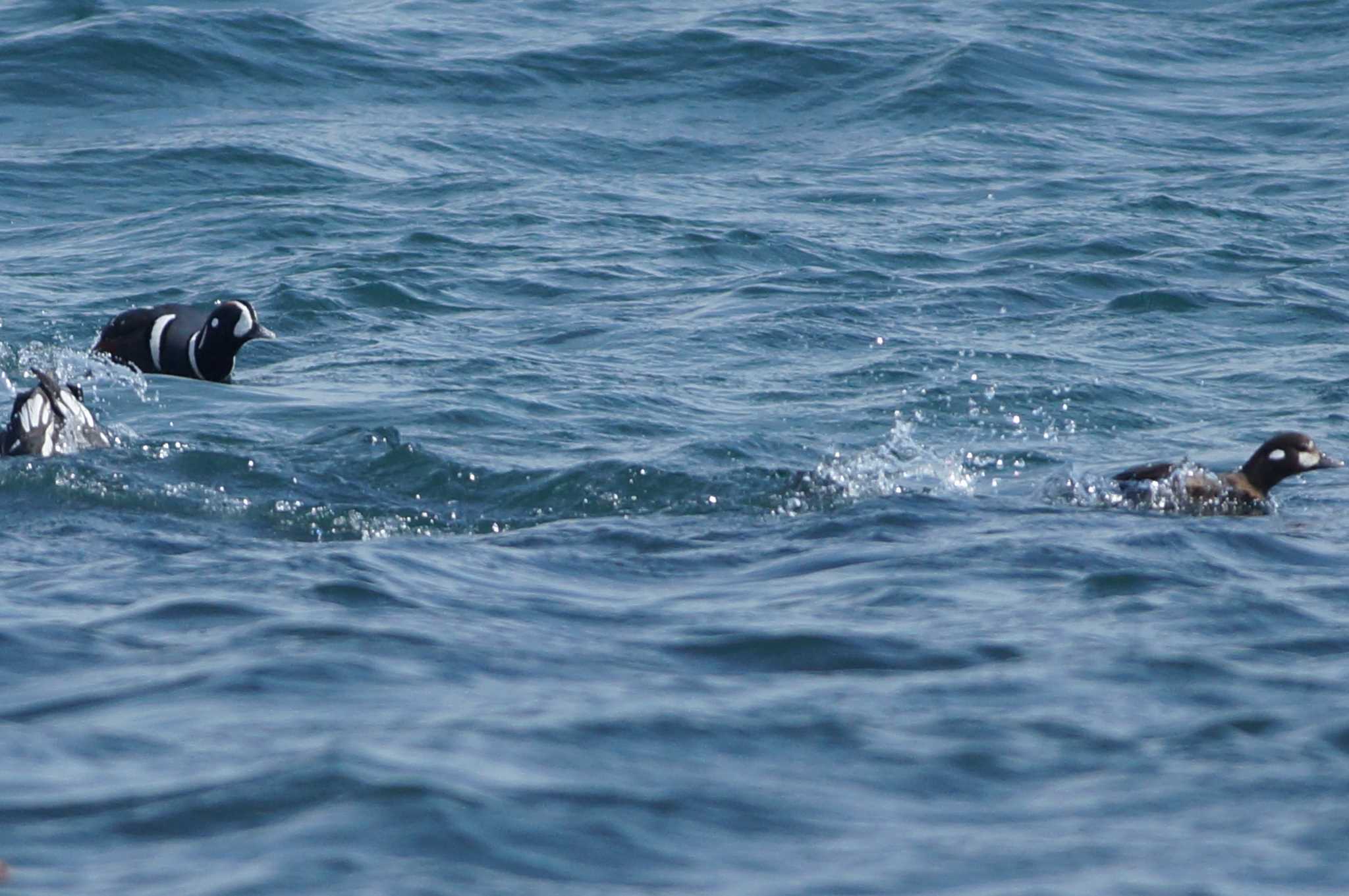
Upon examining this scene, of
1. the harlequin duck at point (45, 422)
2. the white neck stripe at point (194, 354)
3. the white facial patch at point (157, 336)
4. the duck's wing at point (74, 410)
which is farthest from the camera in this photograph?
the white facial patch at point (157, 336)

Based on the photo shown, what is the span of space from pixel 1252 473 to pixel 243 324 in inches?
231

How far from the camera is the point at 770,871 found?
4949mm

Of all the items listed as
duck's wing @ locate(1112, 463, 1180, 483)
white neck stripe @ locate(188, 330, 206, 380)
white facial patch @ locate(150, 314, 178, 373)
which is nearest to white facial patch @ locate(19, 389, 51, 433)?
white neck stripe @ locate(188, 330, 206, 380)

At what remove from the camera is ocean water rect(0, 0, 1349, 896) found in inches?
209

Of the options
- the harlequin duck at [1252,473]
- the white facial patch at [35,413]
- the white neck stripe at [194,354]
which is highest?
the white facial patch at [35,413]

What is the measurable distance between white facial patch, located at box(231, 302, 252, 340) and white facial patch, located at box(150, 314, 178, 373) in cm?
36

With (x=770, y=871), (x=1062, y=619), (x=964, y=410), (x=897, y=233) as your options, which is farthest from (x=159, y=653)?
(x=897, y=233)

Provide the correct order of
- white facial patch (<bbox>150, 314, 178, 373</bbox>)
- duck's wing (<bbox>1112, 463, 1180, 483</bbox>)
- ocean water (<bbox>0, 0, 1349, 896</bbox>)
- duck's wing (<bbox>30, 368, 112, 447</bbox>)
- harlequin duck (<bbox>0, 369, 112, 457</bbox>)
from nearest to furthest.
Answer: ocean water (<bbox>0, 0, 1349, 896</bbox>)
duck's wing (<bbox>1112, 463, 1180, 483</bbox>)
harlequin duck (<bbox>0, 369, 112, 457</bbox>)
duck's wing (<bbox>30, 368, 112, 447</bbox>)
white facial patch (<bbox>150, 314, 178, 373</bbox>)

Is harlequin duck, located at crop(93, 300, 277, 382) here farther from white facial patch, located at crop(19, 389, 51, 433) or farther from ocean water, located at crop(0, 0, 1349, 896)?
white facial patch, located at crop(19, 389, 51, 433)

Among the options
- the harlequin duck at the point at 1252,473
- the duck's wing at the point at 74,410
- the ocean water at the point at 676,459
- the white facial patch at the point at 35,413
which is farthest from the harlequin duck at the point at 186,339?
the harlequin duck at the point at 1252,473

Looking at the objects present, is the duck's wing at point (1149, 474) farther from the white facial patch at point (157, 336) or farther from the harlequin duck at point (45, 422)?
the white facial patch at point (157, 336)

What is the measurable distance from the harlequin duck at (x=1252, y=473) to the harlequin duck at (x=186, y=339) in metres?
5.29

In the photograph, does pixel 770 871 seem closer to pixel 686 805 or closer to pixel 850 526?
pixel 686 805

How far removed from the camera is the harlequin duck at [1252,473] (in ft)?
29.7
